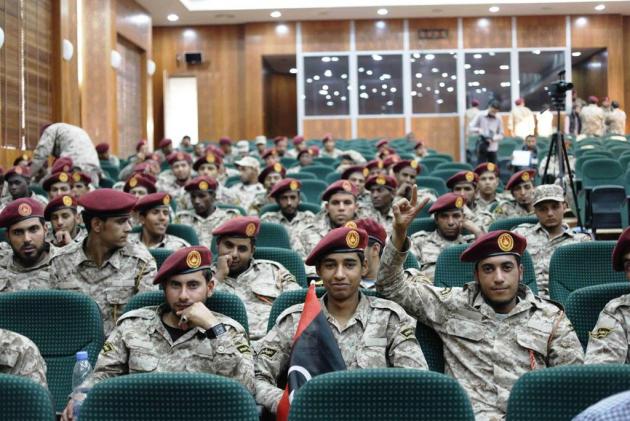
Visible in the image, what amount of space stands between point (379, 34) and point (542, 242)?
15.2 metres

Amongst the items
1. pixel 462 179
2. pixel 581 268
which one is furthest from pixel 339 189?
pixel 581 268

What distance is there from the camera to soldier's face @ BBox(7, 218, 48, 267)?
14.9ft

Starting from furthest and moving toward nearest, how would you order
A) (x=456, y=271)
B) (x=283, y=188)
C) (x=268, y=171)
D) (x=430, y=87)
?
(x=430, y=87)
(x=268, y=171)
(x=283, y=188)
(x=456, y=271)

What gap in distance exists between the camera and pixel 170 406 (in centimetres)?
225

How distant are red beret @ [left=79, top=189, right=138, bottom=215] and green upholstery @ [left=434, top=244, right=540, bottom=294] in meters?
1.56

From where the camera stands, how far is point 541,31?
1994 cm

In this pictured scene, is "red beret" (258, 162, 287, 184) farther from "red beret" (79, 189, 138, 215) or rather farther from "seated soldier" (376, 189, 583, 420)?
"seated soldier" (376, 189, 583, 420)

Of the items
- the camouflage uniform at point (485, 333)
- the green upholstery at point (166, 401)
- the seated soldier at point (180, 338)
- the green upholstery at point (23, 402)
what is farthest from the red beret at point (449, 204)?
the green upholstery at point (23, 402)

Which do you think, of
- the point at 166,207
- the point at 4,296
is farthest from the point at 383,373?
the point at 166,207

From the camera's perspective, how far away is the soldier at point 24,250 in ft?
14.7

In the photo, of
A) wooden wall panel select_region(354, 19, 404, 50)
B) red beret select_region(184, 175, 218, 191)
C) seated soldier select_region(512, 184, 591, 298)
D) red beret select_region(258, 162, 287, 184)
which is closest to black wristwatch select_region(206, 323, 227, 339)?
seated soldier select_region(512, 184, 591, 298)

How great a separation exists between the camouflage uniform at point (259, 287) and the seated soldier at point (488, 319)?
1.17 meters

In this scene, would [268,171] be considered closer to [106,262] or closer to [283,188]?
[283,188]

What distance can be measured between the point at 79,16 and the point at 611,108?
450 inches
